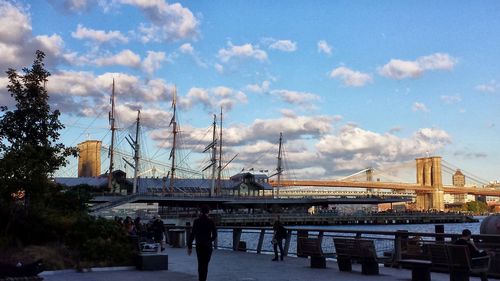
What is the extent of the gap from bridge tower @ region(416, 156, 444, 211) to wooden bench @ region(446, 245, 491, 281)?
15399 cm

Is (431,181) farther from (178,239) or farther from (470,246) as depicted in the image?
(470,246)

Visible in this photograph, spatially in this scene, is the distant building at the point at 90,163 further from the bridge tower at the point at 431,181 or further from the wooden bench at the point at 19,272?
the wooden bench at the point at 19,272

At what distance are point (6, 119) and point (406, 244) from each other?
49.3ft

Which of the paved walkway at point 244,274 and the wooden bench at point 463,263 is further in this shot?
the paved walkway at point 244,274

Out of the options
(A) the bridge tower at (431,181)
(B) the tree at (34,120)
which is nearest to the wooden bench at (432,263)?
(B) the tree at (34,120)

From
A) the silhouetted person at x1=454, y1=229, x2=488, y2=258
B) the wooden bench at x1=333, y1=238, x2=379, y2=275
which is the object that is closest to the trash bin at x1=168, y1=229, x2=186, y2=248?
the wooden bench at x1=333, y1=238, x2=379, y2=275

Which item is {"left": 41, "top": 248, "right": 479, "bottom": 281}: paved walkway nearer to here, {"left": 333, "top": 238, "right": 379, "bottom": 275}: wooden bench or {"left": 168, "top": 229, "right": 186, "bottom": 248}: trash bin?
{"left": 333, "top": 238, "right": 379, "bottom": 275}: wooden bench

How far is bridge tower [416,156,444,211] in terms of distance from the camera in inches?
6348

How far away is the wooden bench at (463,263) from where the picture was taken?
1196cm

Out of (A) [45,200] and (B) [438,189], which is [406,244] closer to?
(A) [45,200]

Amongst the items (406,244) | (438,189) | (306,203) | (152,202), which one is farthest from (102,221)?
(438,189)

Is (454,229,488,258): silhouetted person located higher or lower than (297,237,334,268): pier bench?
higher

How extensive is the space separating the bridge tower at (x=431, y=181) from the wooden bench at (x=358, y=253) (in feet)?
495

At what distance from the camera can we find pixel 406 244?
56.6ft
